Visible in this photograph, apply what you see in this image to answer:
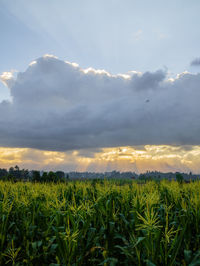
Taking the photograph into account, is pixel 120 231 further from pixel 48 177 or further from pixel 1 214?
pixel 48 177

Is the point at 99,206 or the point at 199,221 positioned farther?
the point at 99,206

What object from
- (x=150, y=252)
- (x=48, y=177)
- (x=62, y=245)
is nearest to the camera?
(x=150, y=252)

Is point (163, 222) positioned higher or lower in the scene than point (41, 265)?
higher

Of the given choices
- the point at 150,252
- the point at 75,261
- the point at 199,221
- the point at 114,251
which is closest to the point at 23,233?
the point at 75,261

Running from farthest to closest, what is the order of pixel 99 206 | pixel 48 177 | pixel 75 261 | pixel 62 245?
1. pixel 48 177
2. pixel 99 206
3. pixel 75 261
4. pixel 62 245

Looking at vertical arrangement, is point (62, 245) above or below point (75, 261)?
above

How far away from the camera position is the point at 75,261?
4.79 meters

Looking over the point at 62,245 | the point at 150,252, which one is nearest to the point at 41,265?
the point at 62,245

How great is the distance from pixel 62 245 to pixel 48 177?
1513 inches

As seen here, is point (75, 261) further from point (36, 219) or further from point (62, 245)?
point (36, 219)

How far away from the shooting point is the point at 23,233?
6195 millimetres

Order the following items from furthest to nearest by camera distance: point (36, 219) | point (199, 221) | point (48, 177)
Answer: point (48, 177) < point (36, 219) < point (199, 221)

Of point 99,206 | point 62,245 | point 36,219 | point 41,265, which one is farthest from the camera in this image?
point 36,219

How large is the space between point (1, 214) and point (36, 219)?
116cm
